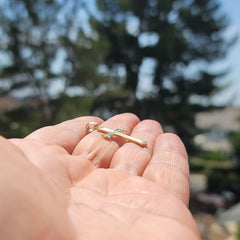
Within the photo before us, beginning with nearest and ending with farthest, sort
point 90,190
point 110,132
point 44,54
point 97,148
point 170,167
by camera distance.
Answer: point 90,190 → point 170,167 → point 97,148 → point 110,132 → point 44,54

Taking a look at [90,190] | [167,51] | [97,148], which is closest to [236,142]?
[167,51]

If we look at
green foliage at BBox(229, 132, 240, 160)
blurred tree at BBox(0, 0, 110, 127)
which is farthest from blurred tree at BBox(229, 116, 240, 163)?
blurred tree at BBox(0, 0, 110, 127)

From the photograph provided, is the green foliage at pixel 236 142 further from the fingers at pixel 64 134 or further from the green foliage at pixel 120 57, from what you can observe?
the fingers at pixel 64 134

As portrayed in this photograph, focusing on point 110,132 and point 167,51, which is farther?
point 167,51

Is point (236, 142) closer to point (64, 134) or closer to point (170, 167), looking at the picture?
point (170, 167)

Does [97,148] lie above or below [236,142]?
above

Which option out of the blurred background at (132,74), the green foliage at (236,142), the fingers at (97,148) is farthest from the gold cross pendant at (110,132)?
the green foliage at (236,142)

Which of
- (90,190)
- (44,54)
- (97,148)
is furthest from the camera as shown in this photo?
(44,54)
